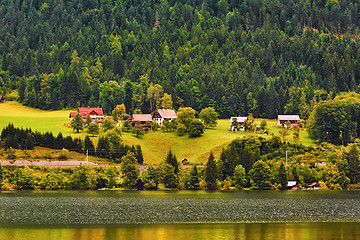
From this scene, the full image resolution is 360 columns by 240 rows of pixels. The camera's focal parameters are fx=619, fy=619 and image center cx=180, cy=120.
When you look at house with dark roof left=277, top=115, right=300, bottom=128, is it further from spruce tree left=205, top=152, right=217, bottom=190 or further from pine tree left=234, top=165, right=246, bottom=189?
spruce tree left=205, top=152, right=217, bottom=190

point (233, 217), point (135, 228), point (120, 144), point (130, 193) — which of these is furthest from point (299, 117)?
point (135, 228)

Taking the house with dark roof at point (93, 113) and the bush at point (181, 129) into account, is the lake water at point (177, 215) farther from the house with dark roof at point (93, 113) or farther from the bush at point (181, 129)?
the house with dark roof at point (93, 113)

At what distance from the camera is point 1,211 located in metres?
79.9

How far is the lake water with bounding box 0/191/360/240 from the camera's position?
62.7 meters

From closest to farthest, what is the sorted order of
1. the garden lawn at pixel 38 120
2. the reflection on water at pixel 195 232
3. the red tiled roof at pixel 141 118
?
the reflection on water at pixel 195 232 → the garden lawn at pixel 38 120 → the red tiled roof at pixel 141 118

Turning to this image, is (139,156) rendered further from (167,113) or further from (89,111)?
(89,111)

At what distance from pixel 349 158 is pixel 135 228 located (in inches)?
2870

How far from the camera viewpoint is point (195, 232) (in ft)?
209

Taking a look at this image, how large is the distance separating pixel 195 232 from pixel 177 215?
49.6 ft

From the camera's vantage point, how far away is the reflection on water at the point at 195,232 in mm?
60031

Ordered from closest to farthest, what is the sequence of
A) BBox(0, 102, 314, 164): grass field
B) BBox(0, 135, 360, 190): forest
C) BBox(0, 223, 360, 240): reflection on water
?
1. BBox(0, 223, 360, 240): reflection on water
2. BBox(0, 135, 360, 190): forest
3. BBox(0, 102, 314, 164): grass field

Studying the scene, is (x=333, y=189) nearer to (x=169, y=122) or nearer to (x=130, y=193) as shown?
(x=130, y=193)

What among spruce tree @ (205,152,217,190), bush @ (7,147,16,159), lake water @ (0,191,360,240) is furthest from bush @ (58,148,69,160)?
spruce tree @ (205,152,217,190)

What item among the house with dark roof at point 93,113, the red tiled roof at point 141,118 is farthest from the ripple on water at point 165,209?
the house with dark roof at point 93,113
